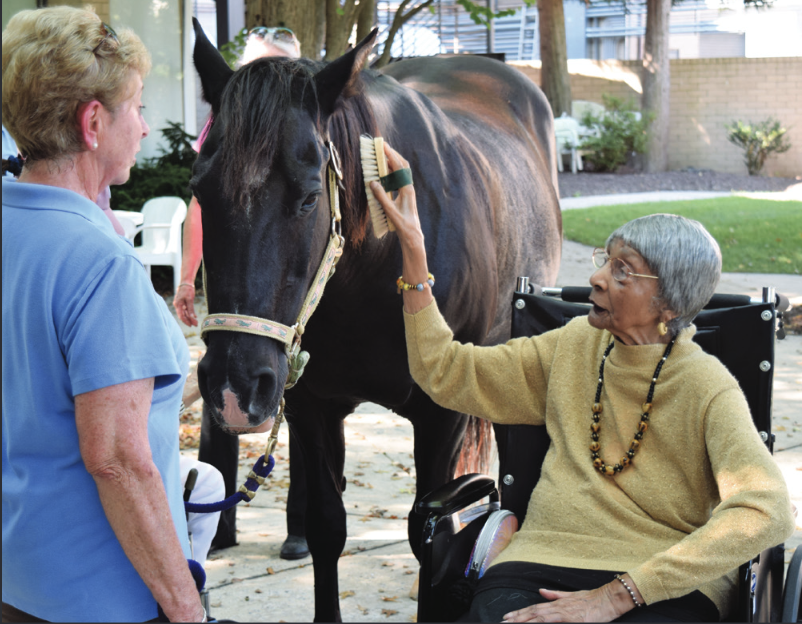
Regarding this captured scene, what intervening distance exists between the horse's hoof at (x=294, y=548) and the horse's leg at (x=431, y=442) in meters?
0.75

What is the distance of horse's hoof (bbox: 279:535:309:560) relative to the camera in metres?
3.68

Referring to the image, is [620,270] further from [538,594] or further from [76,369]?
[76,369]

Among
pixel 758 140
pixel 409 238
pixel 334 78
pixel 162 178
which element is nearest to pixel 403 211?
pixel 409 238

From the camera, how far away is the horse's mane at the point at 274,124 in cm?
208

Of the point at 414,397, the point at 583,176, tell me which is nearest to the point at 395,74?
the point at 414,397

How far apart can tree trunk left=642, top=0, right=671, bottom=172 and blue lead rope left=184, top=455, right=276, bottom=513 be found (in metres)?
19.3

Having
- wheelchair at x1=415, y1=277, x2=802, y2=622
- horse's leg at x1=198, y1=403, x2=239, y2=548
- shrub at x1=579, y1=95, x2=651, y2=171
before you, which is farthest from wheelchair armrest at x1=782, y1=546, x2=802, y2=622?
shrub at x1=579, y1=95, x2=651, y2=171

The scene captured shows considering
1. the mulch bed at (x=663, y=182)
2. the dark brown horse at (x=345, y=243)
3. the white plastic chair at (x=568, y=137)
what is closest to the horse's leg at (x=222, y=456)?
the dark brown horse at (x=345, y=243)

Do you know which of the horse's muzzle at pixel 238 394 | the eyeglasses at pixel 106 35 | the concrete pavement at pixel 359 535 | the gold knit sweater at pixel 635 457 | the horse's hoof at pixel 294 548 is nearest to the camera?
the eyeglasses at pixel 106 35

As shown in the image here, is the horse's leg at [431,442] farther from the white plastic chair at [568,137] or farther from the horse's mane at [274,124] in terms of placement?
the white plastic chair at [568,137]

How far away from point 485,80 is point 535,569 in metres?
3.33

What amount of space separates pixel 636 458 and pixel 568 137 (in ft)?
58.3

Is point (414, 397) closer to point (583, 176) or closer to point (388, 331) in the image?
point (388, 331)

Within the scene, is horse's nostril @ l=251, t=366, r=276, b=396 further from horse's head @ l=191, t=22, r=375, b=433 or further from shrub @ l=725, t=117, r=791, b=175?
shrub @ l=725, t=117, r=791, b=175
